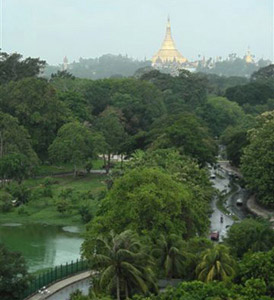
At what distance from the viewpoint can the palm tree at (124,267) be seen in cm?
2141

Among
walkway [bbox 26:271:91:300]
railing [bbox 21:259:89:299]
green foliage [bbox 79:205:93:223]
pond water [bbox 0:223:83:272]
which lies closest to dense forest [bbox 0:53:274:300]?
green foliage [bbox 79:205:93:223]

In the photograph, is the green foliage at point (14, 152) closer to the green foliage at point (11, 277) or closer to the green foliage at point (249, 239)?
the green foliage at point (11, 277)

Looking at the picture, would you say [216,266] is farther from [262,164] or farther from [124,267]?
[262,164]

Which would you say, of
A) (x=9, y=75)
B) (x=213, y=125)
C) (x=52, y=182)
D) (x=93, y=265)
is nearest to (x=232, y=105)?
(x=213, y=125)

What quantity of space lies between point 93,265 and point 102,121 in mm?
41034

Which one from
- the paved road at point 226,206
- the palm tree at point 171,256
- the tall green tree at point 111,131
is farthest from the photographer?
the tall green tree at point 111,131

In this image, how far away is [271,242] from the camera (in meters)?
27.4

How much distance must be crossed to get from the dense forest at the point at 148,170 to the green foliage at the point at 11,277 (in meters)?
0.05

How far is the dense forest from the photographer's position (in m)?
21.8

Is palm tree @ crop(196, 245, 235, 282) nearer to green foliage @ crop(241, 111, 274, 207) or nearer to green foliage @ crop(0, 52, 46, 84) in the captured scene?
green foliage @ crop(241, 111, 274, 207)

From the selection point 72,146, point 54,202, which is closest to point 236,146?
point 72,146

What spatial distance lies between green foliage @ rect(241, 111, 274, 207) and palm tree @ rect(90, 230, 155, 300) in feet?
69.5

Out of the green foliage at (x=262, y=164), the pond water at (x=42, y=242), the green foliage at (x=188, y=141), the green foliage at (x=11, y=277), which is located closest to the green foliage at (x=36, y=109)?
the green foliage at (x=188, y=141)

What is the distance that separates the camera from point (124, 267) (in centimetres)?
2142
